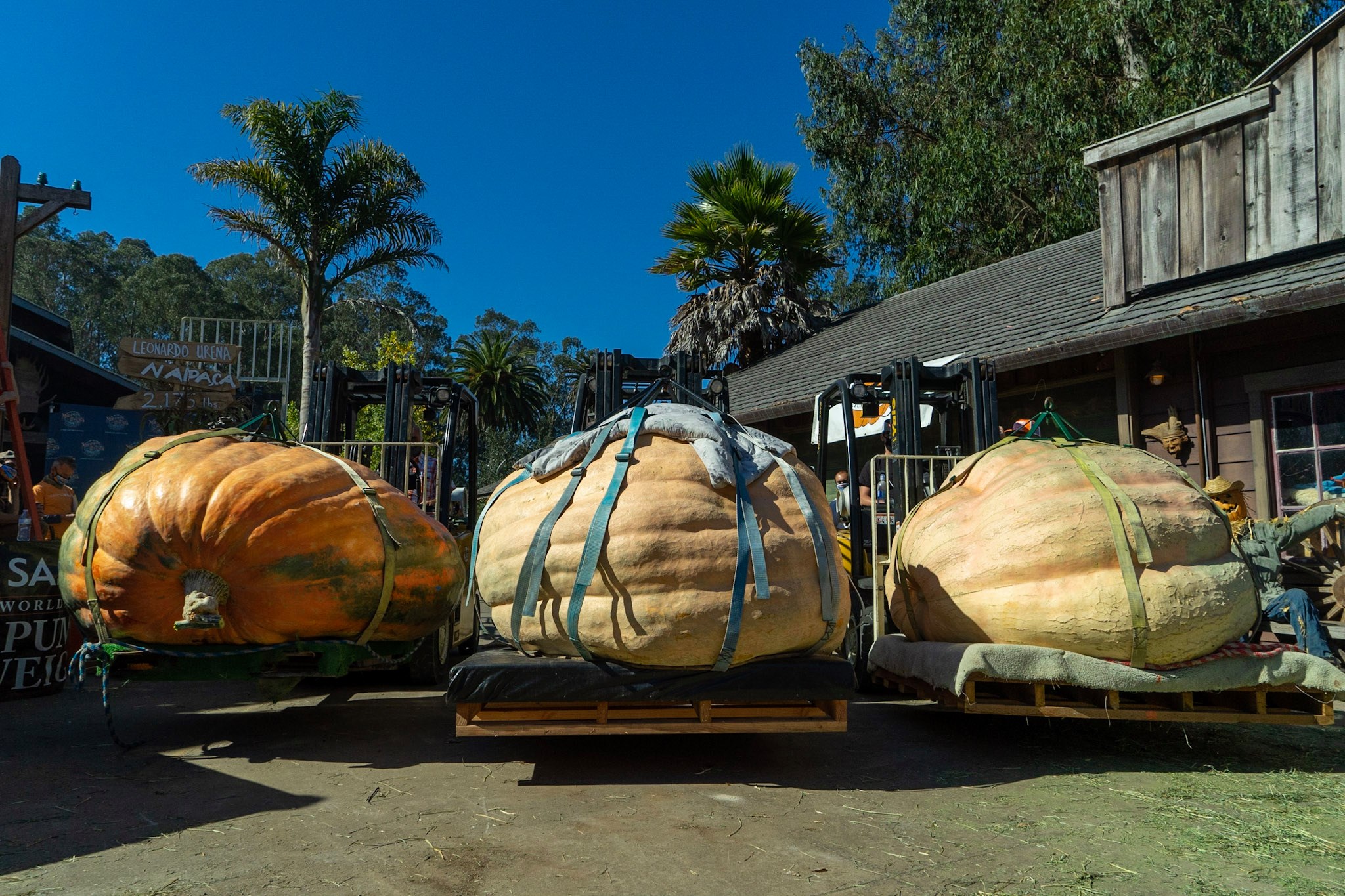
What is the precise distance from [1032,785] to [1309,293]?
17.8ft

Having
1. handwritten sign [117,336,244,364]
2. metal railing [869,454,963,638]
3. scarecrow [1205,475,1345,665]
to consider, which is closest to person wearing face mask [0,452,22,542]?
metal railing [869,454,963,638]

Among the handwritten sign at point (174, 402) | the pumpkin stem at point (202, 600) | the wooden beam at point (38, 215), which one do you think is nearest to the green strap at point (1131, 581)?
the pumpkin stem at point (202, 600)

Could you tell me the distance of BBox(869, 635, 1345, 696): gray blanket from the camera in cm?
421

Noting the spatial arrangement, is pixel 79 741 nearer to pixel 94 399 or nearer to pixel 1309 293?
pixel 1309 293

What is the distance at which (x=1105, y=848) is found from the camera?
3248mm

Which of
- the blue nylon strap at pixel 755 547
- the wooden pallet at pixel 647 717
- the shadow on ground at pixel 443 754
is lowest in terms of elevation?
the shadow on ground at pixel 443 754

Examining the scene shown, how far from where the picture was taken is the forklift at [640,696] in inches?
157

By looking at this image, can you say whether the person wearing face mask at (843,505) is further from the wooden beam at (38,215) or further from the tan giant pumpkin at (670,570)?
the wooden beam at (38,215)

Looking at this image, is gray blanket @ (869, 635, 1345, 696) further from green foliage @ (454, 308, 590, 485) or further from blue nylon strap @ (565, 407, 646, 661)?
green foliage @ (454, 308, 590, 485)

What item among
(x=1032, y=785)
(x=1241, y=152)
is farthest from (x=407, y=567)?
(x=1241, y=152)

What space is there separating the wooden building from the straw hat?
612 millimetres

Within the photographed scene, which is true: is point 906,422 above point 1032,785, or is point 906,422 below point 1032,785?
above

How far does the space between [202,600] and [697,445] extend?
2.58m

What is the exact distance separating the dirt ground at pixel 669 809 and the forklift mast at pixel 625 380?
8.87ft
